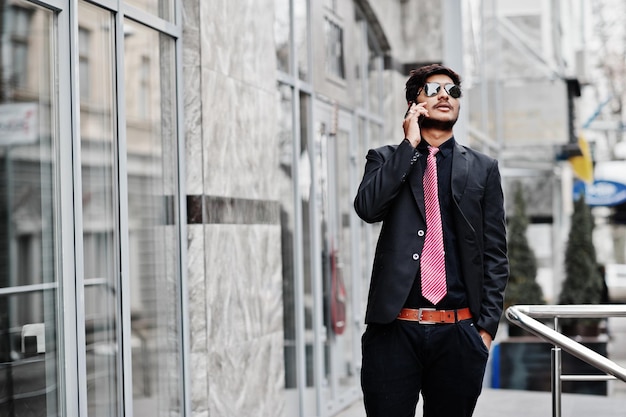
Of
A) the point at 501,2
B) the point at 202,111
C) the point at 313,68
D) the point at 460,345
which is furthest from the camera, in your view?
the point at 501,2

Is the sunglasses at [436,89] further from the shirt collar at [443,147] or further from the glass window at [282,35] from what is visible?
the glass window at [282,35]

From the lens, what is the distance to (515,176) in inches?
816

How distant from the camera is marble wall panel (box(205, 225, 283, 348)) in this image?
20.0 ft

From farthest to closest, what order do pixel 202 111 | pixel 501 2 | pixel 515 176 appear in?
pixel 515 176 → pixel 501 2 → pixel 202 111

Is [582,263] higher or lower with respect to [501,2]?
lower

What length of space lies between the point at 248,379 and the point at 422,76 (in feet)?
9.89

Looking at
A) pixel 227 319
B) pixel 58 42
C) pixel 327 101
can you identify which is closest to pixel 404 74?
pixel 327 101

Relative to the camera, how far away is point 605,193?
918 inches

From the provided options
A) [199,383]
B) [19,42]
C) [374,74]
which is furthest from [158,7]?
[374,74]

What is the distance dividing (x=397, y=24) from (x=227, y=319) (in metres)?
7.11

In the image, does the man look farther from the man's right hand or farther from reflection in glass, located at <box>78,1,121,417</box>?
reflection in glass, located at <box>78,1,121,417</box>

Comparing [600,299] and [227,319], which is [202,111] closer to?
[227,319]

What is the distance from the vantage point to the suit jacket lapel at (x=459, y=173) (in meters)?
4.02

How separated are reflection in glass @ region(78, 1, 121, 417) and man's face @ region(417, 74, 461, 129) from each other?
6.10ft
